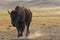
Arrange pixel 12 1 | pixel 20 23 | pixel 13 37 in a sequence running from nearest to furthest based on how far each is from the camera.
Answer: pixel 20 23 → pixel 13 37 → pixel 12 1

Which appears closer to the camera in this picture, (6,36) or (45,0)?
(6,36)

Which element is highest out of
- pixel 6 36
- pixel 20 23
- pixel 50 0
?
pixel 20 23

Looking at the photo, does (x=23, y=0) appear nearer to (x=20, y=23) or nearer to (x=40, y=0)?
(x=40, y=0)

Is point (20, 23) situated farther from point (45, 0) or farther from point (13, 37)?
point (45, 0)

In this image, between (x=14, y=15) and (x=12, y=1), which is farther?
(x=12, y=1)

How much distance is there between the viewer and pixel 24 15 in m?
17.7

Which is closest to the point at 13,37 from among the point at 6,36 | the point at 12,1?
the point at 6,36

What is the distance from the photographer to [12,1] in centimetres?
7881

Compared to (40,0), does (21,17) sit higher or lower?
higher

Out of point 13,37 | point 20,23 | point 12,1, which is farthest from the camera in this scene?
point 12,1

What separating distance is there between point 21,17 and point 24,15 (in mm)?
531

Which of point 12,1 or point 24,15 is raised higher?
point 24,15

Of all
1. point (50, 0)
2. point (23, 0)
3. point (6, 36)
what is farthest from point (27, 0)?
point (6, 36)

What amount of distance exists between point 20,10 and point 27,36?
5.59ft
